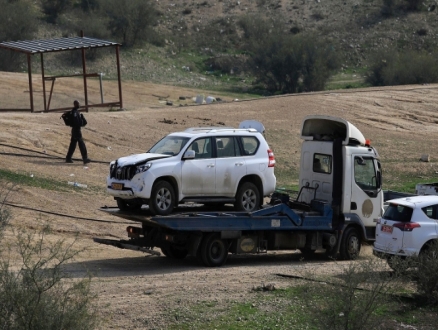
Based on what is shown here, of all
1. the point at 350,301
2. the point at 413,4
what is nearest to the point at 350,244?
the point at 350,301

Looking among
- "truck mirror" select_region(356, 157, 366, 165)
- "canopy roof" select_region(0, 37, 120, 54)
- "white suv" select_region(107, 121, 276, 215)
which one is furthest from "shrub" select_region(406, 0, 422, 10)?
"white suv" select_region(107, 121, 276, 215)

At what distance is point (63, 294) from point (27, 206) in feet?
36.7

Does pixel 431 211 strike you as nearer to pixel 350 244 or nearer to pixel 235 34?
pixel 350 244

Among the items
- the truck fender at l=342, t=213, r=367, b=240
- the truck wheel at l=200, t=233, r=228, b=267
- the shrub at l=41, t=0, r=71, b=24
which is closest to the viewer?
the truck wheel at l=200, t=233, r=228, b=267

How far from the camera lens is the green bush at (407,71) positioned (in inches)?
2271

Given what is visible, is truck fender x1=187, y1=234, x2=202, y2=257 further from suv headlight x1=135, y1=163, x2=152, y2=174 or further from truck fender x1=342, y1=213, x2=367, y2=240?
truck fender x1=342, y1=213, x2=367, y2=240

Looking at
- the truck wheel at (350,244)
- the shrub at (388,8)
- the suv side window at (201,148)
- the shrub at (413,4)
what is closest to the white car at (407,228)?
the truck wheel at (350,244)

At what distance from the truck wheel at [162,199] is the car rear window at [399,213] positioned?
412cm

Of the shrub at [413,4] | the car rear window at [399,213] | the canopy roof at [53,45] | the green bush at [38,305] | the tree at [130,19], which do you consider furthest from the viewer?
the shrub at [413,4]

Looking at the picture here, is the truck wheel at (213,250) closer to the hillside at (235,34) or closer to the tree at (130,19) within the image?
the hillside at (235,34)

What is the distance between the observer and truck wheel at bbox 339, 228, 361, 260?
2009 centimetres

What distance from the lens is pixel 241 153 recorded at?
19.4 m

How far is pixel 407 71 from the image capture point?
58.0 m

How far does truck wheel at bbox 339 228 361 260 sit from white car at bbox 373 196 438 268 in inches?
84.6
